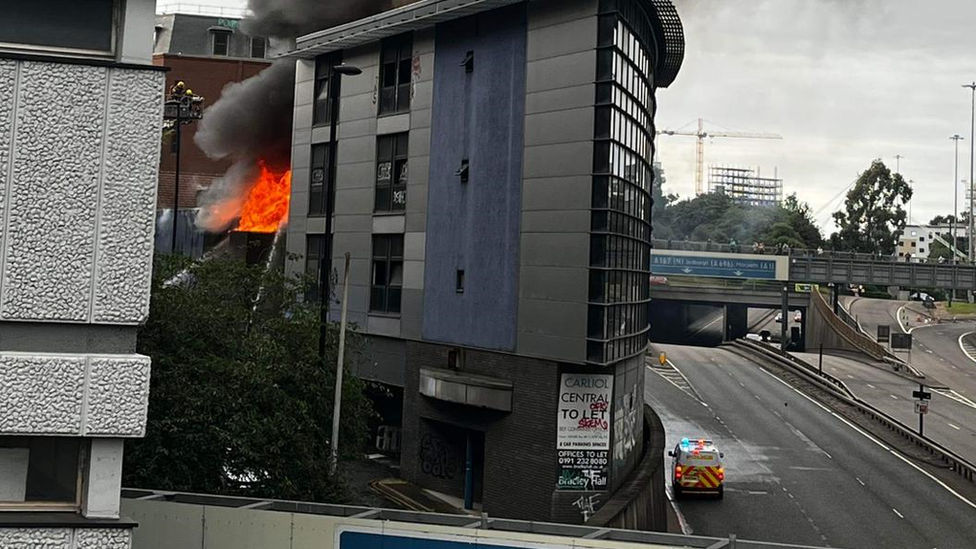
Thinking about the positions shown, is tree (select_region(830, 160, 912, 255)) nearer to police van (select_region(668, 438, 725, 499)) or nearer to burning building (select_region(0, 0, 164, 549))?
police van (select_region(668, 438, 725, 499))

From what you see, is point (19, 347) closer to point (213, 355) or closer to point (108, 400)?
point (108, 400)

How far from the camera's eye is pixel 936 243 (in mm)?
169500

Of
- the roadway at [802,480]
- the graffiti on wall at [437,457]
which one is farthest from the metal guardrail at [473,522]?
the roadway at [802,480]

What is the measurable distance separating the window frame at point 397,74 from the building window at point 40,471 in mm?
23724

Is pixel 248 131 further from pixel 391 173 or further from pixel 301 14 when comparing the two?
pixel 391 173

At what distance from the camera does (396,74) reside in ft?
99.3

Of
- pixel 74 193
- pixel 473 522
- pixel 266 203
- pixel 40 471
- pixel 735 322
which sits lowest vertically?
pixel 473 522

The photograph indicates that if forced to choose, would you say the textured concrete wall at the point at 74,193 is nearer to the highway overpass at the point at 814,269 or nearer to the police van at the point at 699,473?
the police van at the point at 699,473

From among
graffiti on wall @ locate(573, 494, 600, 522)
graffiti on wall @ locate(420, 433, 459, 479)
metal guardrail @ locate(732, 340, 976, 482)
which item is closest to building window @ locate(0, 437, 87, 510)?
graffiti on wall @ locate(573, 494, 600, 522)

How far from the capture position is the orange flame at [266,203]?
43312mm


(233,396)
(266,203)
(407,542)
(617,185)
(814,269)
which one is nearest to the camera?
(407,542)

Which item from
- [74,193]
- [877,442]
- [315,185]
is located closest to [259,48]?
[315,185]

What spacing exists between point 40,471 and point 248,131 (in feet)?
132

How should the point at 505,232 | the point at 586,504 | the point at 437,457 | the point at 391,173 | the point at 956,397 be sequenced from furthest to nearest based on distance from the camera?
the point at 956,397 < the point at 391,173 < the point at 437,457 < the point at 505,232 < the point at 586,504
